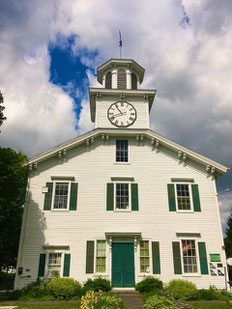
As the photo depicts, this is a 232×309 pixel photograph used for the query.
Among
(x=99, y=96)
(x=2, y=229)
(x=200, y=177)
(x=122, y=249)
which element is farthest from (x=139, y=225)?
(x=99, y=96)

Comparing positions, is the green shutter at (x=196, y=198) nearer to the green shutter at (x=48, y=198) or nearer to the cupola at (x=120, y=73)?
the green shutter at (x=48, y=198)

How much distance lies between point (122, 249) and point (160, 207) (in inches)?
136

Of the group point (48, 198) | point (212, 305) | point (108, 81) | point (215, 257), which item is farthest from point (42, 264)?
point (108, 81)

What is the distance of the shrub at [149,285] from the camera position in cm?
1238

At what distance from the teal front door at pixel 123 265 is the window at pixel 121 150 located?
18.1 ft

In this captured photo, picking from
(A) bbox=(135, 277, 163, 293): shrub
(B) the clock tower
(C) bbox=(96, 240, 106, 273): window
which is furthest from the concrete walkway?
(B) the clock tower

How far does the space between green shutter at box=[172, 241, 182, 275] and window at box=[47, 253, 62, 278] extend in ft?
21.9

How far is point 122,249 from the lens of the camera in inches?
548

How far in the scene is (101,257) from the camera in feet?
45.0

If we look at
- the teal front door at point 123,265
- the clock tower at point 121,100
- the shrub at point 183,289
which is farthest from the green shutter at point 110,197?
the shrub at point 183,289

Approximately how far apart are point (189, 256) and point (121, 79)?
1418 cm

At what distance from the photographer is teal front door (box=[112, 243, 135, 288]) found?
43.7 feet

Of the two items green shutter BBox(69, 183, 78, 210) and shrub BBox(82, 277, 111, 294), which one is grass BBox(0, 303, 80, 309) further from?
green shutter BBox(69, 183, 78, 210)

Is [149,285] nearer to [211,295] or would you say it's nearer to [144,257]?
[144,257]
